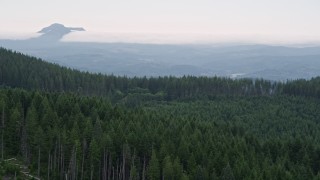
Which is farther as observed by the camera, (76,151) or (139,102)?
(139,102)

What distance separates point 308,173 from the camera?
7044cm

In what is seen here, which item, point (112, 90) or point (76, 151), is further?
point (112, 90)

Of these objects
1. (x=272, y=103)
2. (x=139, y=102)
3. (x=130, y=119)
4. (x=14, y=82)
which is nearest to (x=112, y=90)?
(x=139, y=102)

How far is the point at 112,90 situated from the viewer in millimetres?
173625

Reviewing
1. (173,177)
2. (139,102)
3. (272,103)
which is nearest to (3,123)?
(173,177)

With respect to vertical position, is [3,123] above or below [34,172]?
above

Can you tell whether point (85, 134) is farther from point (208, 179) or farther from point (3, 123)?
point (208, 179)

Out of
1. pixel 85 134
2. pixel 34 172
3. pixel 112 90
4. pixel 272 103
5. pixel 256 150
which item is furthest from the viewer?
pixel 112 90

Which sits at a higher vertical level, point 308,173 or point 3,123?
point 3,123

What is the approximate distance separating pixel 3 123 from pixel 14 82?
272 ft

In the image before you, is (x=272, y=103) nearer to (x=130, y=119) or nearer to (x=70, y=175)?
(x=130, y=119)

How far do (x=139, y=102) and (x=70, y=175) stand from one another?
290 feet

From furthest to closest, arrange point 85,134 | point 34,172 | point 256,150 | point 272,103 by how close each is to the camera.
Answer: point 272,103
point 256,150
point 85,134
point 34,172

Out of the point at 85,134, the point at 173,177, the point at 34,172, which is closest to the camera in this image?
the point at 173,177
